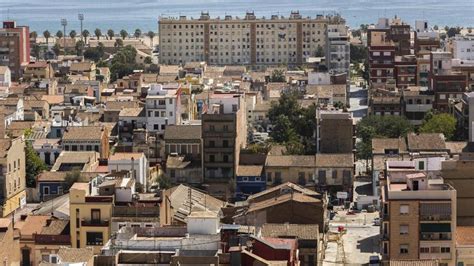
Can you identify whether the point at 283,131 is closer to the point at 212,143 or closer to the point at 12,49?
the point at 212,143

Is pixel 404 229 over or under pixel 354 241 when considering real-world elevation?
over

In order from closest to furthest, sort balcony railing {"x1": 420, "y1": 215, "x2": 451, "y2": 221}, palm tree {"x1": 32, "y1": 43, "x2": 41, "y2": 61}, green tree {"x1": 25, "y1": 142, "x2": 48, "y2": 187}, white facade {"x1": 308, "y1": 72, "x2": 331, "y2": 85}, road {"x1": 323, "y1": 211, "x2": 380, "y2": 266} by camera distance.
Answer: balcony railing {"x1": 420, "y1": 215, "x2": 451, "y2": 221} → road {"x1": 323, "y1": 211, "x2": 380, "y2": 266} → green tree {"x1": 25, "y1": 142, "x2": 48, "y2": 187} → white facade {"x1": 308, "y1": 72, "x2": 331, "y2": 85} → palm tree {"x1": 32, "y1": 43, "x2": 41, "y2": 61}

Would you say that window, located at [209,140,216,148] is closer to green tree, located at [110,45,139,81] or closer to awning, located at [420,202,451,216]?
awning, located at [420,202,451,216]

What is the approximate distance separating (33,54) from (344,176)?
39.3m

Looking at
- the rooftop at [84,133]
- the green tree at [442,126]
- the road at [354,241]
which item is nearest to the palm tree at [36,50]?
the green tree at [442,126]

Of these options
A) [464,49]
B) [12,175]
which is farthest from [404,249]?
[464,49]

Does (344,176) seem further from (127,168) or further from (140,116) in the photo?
(140,116)

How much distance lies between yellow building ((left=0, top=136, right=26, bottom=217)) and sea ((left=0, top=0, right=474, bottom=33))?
7400cm

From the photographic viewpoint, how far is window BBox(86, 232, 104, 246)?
21453 millimetres

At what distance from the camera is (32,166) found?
3139 cm

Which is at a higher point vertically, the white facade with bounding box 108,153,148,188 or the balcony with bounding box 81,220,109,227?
the white facade with bounding box 108,153,148,188

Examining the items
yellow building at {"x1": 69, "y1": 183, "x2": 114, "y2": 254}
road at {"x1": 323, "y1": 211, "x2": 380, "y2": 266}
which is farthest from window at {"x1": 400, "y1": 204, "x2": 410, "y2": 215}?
yellow building at {"x1": 69, "y1": 183, "x2": 114, "y2": 254}

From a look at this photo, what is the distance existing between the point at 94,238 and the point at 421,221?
5.21 metres

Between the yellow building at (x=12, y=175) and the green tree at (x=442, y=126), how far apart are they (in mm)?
11484
